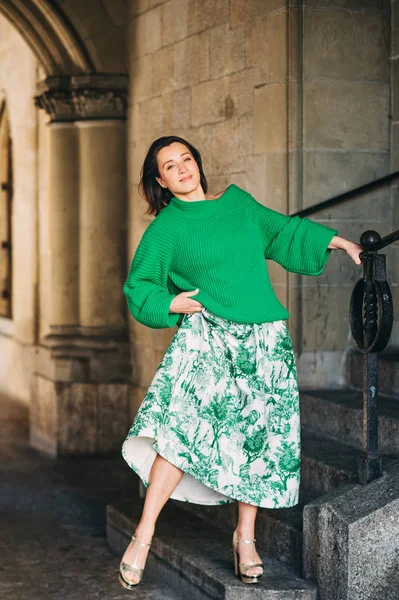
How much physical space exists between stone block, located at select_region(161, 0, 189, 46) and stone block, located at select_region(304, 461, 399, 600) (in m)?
3.48

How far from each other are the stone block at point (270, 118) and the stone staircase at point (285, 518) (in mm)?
1165

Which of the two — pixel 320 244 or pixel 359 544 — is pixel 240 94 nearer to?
pixel 320 244

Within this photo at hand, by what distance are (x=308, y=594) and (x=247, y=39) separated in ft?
9.88

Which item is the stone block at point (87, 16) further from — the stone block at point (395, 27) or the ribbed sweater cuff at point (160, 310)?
the ribbed sweater cuff at point (160, 310)

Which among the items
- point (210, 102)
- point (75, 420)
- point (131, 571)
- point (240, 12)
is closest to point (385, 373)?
point (131, 571)

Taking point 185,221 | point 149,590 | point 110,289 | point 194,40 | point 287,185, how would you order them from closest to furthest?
point 185,221 < point 149,590 < point 287,185 < point 194,40 < point 110,289

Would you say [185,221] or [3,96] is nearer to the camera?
[185,221]

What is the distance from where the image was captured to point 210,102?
20.4ft

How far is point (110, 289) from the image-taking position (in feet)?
25.0

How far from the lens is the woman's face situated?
3.91m

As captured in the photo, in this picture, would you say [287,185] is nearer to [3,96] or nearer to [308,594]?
[308,594]

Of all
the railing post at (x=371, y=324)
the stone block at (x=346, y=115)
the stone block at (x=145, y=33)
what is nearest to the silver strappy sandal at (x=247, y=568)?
the railing post at (x=371, y=324)

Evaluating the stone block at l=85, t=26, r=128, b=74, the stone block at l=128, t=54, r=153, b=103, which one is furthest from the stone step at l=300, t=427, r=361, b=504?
the stone block at l=85, t=26, r=128, b=74

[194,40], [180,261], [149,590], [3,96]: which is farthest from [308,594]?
[3,96]
